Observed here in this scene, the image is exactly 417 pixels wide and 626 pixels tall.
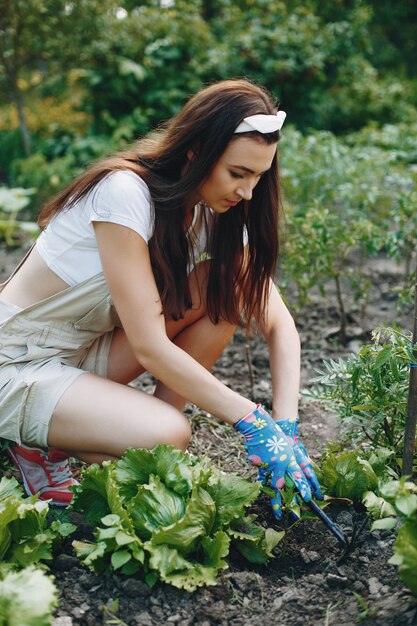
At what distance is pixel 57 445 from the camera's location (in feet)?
6.91

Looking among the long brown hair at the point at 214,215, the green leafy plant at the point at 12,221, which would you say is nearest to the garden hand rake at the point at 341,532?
the long brown hair at the point at 214,215

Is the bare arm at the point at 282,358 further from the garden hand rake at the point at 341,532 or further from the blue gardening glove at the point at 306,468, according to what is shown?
the garden hand rake at the point at 341,532

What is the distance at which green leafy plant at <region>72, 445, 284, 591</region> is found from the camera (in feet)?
5.55

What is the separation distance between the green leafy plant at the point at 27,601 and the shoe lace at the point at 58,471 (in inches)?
28.4

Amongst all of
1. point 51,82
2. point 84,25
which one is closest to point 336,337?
point 84,25

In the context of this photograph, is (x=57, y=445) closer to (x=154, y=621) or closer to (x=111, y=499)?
(x=111, y=499)

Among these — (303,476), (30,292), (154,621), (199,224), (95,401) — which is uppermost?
(199,224)

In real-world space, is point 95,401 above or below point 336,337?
above

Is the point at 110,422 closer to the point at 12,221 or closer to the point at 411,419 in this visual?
the point at 411,419

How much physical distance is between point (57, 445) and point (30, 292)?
0.46 m

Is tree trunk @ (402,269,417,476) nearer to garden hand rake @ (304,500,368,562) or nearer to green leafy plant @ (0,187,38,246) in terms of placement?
garden hand rake @ (304,500,368,562)

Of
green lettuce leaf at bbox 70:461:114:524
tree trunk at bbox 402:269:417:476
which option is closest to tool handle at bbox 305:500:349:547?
tree trunk at bbox 402:269:417:476

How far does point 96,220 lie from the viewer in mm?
1960

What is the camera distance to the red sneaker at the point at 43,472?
218cm
